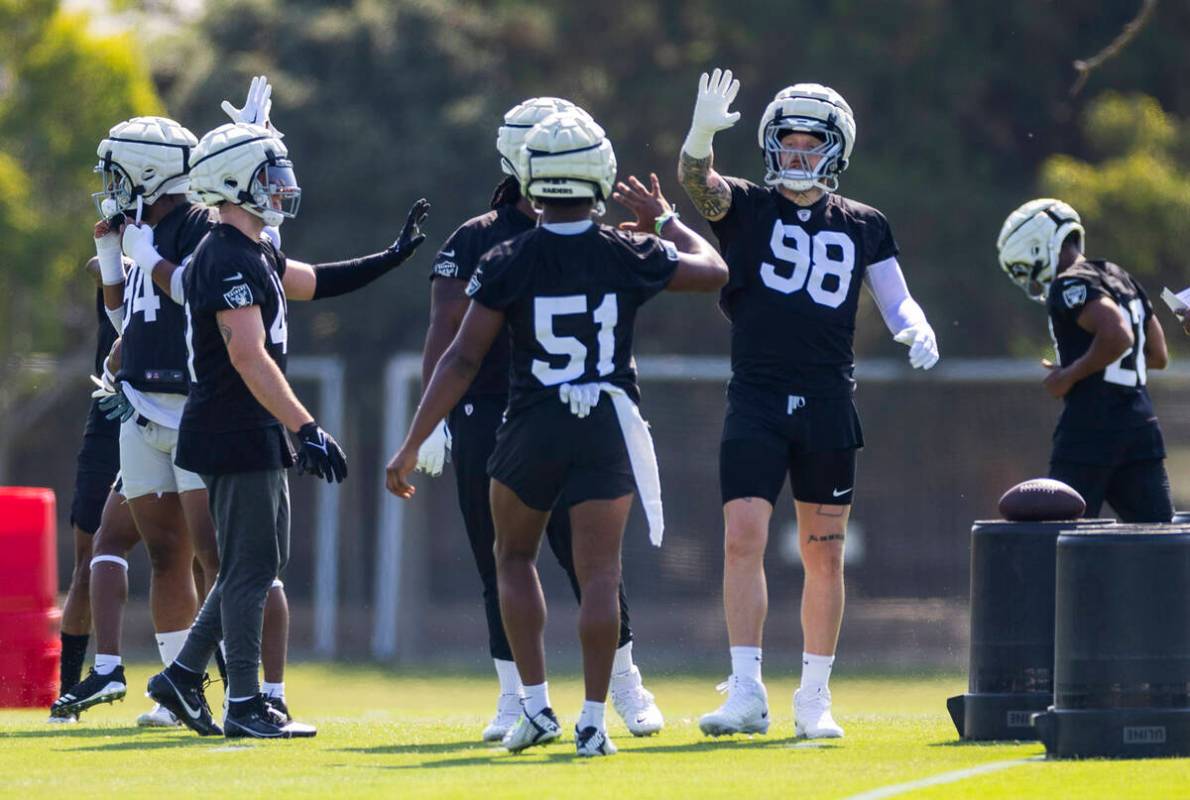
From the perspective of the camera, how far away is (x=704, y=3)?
78.0 feet

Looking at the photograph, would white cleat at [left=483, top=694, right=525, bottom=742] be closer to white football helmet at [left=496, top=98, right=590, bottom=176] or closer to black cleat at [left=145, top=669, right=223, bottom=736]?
black cleat at [left=145, top=669, right=223, bottom=736]

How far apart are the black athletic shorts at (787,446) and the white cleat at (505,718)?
104cm

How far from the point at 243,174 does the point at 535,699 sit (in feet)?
6.96

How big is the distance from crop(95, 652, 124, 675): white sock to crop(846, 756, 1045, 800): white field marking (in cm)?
370

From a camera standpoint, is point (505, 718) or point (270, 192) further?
point (505, 718)

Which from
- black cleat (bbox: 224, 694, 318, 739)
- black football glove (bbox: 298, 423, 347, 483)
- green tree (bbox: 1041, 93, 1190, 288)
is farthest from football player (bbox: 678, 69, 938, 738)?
green tree (bbox: 1041, 93, 1190, 288)

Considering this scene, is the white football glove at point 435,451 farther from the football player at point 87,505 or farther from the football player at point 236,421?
the football player at point 87,505

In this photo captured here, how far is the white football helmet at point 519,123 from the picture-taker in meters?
7.09

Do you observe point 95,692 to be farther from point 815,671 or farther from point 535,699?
point 815,671

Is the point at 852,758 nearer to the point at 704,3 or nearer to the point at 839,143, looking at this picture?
the point at 839,143

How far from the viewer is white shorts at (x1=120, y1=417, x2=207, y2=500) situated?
26.5 ft

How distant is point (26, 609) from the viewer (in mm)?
10180

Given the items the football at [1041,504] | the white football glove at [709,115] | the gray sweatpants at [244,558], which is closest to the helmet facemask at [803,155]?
the white football glove at [709,115]

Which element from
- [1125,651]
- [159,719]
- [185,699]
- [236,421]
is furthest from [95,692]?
[1125,651]
